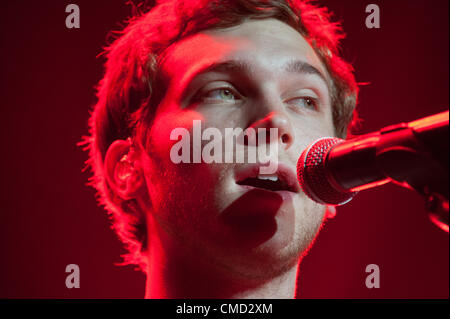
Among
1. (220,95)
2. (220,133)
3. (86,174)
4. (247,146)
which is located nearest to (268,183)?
(247,146)

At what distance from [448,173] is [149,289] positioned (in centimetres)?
137

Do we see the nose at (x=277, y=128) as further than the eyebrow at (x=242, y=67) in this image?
No

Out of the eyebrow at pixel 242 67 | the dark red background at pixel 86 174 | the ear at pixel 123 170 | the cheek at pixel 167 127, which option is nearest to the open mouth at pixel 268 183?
the cheek at pixel 167 127

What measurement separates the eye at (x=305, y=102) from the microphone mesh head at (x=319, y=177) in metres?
0.63

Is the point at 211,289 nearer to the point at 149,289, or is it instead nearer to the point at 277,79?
the point at 149,289

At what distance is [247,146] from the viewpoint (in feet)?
5.57

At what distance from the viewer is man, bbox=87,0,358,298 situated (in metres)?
1.70

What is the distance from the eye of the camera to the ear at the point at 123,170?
2037 mm

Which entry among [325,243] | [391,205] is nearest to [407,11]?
[391,205]

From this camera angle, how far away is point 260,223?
1670 mm

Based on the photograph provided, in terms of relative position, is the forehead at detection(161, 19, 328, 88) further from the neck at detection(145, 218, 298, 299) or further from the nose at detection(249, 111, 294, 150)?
the neck at detection(145, 218, 298, 299)

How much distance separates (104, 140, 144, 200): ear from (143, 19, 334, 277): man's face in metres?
0.09

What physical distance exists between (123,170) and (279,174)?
73 cm

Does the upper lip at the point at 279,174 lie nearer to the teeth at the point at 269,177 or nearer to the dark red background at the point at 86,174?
the teeth at the point at 269,177
